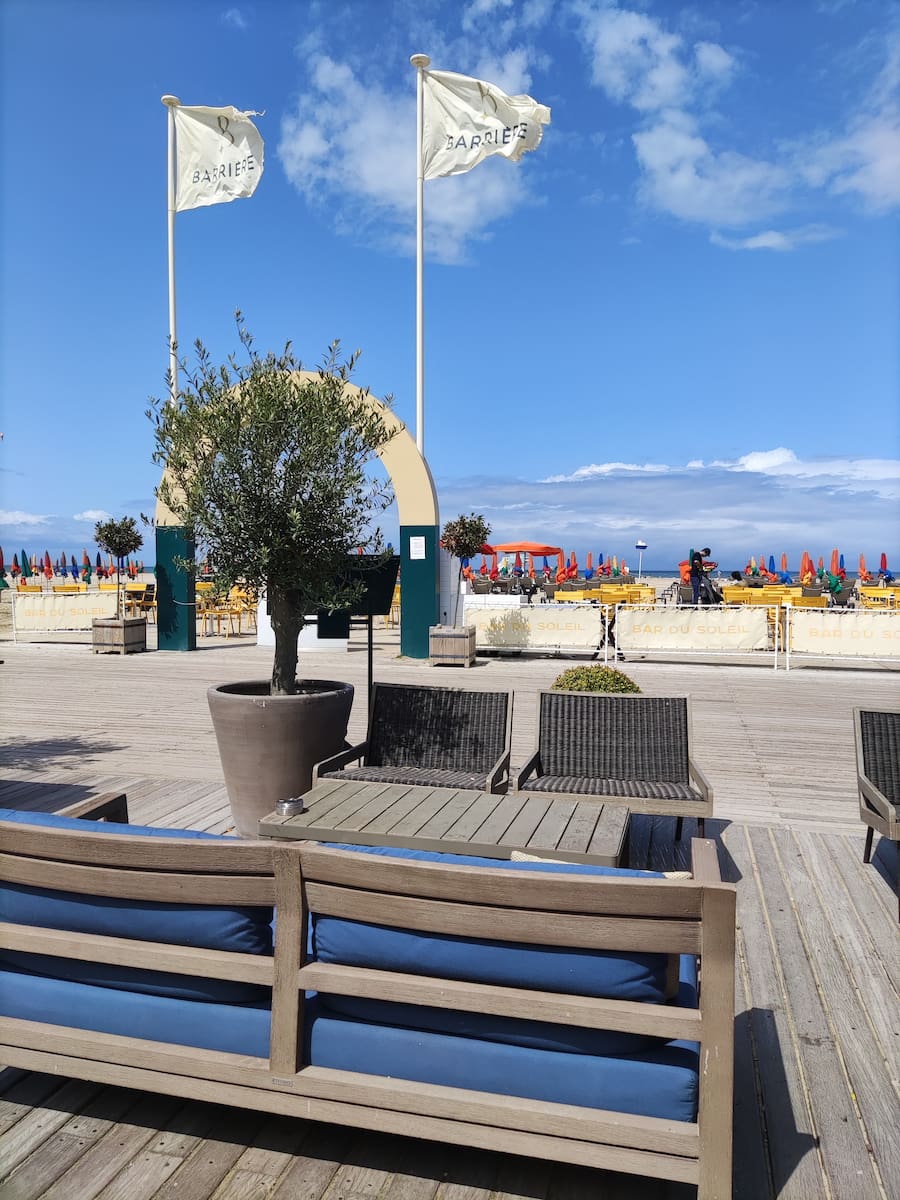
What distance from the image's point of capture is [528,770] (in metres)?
4.16

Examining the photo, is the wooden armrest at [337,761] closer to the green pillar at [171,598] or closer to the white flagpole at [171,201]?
the green pillar at [171,598]

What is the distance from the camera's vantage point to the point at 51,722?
7.66 meters

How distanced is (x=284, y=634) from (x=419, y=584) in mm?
7353

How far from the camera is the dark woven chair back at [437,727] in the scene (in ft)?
14.8

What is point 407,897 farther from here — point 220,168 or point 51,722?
point 220,168

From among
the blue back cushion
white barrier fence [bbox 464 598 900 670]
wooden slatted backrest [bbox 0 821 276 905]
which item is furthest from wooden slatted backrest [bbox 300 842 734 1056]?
white barrier fence [bbox 464 598 900 670]

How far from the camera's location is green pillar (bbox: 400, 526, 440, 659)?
12.1 meters

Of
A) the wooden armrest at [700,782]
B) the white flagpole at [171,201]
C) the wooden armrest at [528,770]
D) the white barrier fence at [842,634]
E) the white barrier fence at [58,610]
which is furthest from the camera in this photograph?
the white barrier fence at [58,610]

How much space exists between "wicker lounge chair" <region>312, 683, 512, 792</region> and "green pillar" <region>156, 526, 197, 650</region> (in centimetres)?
921

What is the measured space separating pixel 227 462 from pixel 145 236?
11969 millimetres

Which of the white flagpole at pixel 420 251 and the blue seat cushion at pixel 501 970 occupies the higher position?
the white flagpole at pixel 420 251

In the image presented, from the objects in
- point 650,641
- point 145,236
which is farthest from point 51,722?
point 145,236

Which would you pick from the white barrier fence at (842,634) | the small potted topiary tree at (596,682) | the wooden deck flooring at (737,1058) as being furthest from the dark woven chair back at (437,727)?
the white barrier fence at (842,634)

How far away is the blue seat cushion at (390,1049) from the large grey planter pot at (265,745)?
226 cm
